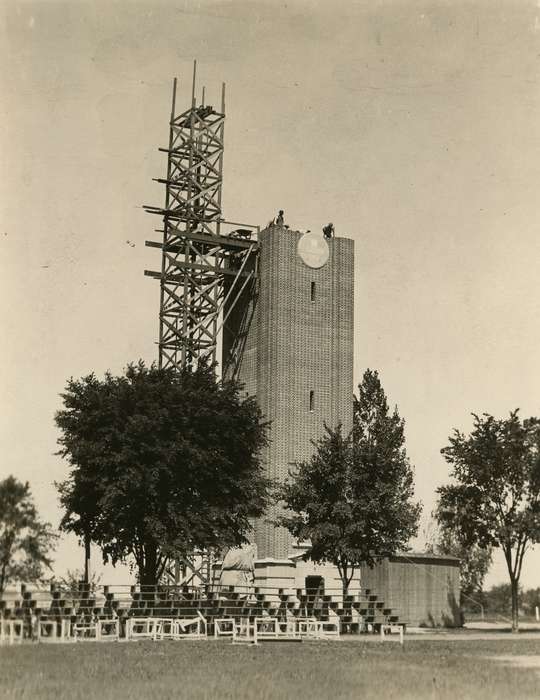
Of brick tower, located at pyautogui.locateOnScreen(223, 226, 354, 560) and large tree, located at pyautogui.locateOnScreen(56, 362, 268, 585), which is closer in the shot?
large tree, located at pyautogui.locateOnScreen(56, 362, 268, 585)

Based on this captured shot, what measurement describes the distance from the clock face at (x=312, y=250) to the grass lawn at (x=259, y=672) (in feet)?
92.6

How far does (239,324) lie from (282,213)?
6.17m

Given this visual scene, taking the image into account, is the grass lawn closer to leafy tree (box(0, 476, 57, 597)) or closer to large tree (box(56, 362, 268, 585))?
leafy tree (box(0, 476, 57, 597))

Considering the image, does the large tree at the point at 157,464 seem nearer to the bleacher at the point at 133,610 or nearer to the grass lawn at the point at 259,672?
the bleacher at the point at 133,610

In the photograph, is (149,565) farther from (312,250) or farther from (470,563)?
(470,563)

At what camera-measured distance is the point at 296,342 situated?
5075 cm

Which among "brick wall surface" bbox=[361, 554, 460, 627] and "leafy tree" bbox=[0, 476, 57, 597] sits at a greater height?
"leafy tree" bbox=[0, 476, 57, 597]

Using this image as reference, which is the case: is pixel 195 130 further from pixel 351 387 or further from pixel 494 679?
pixel 494 679

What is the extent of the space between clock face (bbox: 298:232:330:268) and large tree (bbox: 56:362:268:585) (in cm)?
1509

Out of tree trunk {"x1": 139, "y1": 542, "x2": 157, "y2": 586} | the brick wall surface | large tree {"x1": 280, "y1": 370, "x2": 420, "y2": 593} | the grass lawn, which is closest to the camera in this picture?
the grass lawn

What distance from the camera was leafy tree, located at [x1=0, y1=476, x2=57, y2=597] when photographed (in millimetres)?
19469

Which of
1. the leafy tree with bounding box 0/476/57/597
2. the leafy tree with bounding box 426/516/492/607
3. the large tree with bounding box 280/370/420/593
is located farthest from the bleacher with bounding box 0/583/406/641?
the leafy tree with bounding box 426/516/492/607

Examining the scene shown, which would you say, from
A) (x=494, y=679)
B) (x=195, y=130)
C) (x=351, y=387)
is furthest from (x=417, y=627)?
(x=494, y=679)

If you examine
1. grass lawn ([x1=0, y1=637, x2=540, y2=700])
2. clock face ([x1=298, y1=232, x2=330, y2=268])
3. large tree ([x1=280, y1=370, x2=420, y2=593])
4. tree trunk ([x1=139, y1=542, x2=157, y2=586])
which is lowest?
grass lawn ([x1=0, y1=637, x2=540, y2=700])
